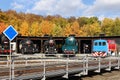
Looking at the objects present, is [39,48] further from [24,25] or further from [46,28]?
[46,28]

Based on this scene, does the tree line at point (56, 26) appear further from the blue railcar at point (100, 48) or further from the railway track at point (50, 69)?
the railway track at point (50, 69)

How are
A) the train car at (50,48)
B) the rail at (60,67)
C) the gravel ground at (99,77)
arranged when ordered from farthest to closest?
the train car at (50,48)
the gravel ground at (99,77)
the rail at (60,67)

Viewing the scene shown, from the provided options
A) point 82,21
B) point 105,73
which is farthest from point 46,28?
point 105,73

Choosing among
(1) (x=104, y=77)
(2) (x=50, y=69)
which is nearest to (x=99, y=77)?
(1) (x=104, y=77)

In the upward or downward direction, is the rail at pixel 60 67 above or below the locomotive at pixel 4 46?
below

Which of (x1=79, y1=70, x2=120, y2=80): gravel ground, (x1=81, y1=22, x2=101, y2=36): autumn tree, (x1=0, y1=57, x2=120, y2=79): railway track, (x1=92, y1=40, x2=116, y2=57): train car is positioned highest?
(x1=81, y1=22, x2=101, y2=36): autumn tree

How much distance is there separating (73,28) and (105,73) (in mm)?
117981

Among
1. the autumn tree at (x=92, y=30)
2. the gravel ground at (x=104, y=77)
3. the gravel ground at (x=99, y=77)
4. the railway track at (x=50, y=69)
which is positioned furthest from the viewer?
the autumn tree at (x=92, y=30)

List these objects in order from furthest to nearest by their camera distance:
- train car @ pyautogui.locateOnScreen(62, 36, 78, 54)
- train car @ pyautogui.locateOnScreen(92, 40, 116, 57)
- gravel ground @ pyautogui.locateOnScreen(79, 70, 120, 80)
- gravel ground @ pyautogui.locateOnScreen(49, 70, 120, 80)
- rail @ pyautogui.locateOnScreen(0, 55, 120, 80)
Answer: train car @ pyautogui.locateOnScreen(62, 36, 78, 54) → train car @ pyautogui.locateOnScreen(92, 40, 116, 57) → gravel ground @ pyautogui.locateOnScreen(79, 70, 120, 80) → gravel ground @ pyautogui.locateOnScreen(49, 70, 120, 80) → rail @ pyautogui.locateOnScreen(0, 55, 120, 80)

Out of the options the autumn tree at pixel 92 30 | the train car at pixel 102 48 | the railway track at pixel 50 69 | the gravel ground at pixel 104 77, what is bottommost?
the gravel ground at pixel 104 77

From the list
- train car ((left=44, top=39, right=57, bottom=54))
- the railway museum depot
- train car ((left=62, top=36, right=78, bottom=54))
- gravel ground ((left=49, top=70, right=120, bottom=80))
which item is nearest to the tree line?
the railway museum depot

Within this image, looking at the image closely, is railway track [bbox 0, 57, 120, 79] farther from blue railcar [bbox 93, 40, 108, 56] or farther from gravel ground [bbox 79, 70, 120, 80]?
blue railcar [bbox 93, 40, 108, 56]

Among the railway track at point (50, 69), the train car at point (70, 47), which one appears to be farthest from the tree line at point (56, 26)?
the railway track at point (50, 69)

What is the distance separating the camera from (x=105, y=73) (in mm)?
27438
